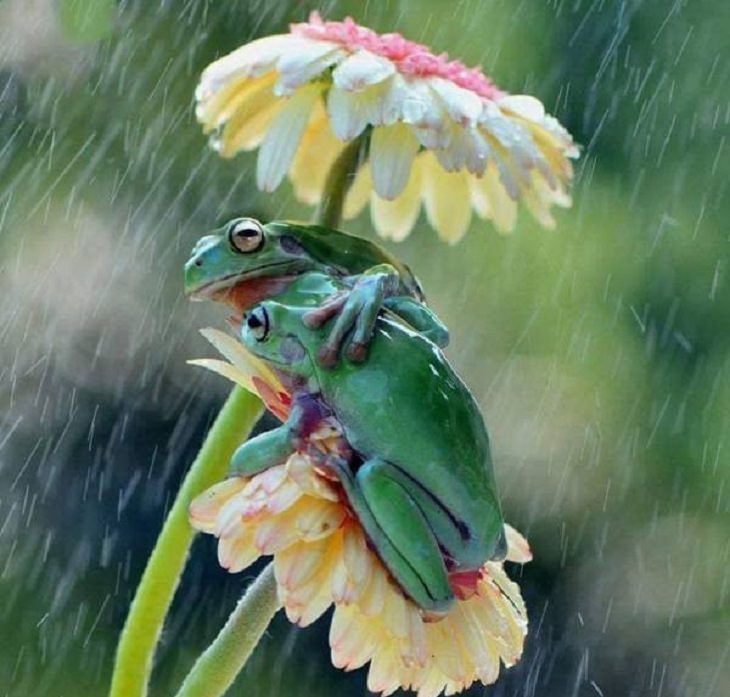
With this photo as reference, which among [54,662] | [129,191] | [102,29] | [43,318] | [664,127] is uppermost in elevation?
[664,127]

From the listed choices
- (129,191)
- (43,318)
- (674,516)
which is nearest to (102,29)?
(129,191)

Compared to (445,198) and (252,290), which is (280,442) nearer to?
(252,290)

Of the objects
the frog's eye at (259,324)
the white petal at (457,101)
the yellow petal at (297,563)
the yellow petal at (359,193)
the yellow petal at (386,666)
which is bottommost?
the yellow petal at (386,666)

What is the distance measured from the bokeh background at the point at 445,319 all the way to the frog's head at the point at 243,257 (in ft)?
3.17

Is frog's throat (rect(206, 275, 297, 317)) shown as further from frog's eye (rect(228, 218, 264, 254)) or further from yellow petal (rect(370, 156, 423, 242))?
yellow petal (rect(370, 156, 423, 242))

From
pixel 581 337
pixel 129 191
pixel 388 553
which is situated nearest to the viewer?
pixel 388 553

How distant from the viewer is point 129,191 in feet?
5.23

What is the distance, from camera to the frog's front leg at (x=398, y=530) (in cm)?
45

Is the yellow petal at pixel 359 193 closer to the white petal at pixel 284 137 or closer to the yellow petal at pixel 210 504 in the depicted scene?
the white petal at pixel 284 137

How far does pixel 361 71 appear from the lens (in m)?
0.52

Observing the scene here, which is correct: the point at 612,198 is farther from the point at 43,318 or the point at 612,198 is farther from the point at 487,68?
the point at 43,318

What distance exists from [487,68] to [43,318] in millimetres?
533

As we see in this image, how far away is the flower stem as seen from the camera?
55 centimetres

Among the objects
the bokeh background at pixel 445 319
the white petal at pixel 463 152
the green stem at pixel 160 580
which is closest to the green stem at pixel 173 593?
the green stem at pixel 160 580
